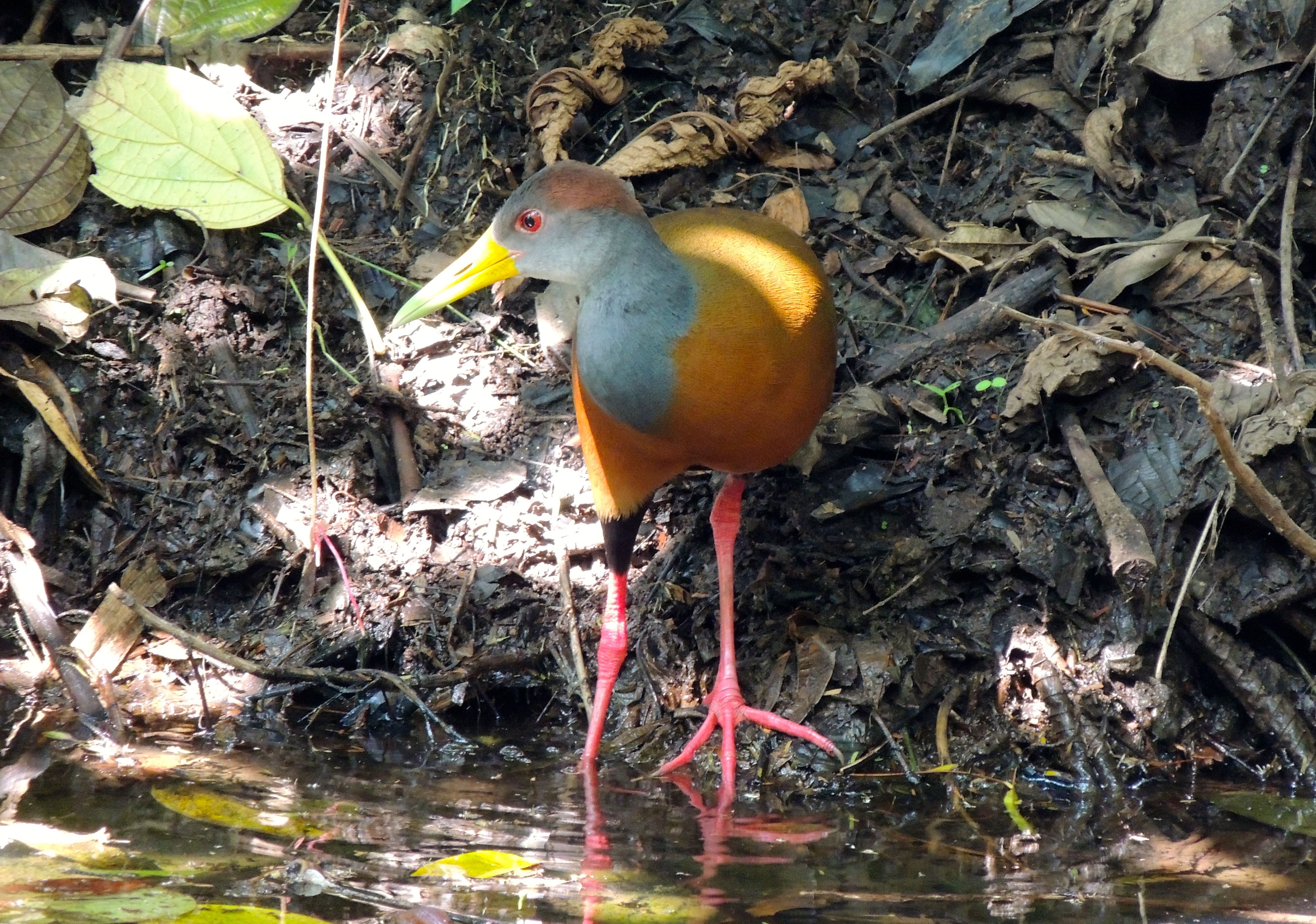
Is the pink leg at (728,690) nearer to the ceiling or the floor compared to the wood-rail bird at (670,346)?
nearer to the floor

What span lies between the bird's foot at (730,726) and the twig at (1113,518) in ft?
3.05

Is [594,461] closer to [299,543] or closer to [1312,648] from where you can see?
[299,543]

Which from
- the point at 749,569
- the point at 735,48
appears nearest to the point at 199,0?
the point at 735,48

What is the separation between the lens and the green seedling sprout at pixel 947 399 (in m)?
4.01

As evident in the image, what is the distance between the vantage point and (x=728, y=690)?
11.6ft

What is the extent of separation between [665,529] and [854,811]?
1282mm

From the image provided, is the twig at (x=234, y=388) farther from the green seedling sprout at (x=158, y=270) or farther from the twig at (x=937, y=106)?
the twig at (x=937, y=106)

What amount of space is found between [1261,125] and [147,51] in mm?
4014

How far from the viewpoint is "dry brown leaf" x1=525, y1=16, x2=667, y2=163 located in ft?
15.1

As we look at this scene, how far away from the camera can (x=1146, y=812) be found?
3119mm

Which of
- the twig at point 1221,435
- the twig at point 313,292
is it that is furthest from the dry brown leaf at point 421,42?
the twig at point 1221,435

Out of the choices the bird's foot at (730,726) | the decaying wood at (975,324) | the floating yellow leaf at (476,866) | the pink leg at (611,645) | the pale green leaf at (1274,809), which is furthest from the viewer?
the decaying wood at (975,324)

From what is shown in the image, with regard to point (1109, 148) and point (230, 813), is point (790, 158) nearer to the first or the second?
point (1109, 148)

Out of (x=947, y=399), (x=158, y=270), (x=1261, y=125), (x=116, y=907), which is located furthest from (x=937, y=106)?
(x=116, y=907)
